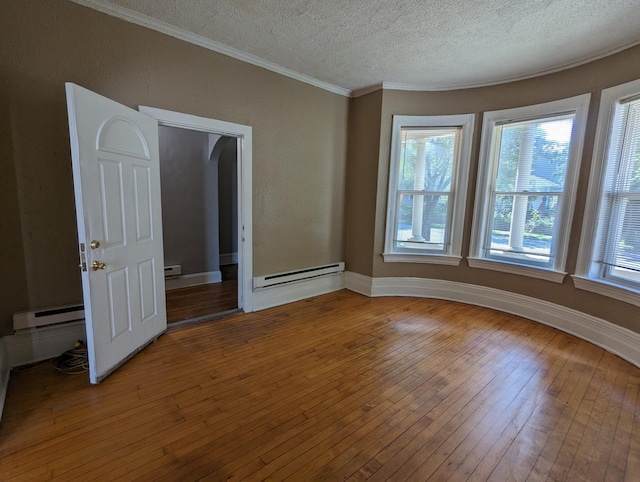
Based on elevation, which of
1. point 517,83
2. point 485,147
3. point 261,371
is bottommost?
point 261,371

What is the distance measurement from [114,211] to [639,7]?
406 cm

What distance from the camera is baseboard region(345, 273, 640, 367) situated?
2.75 m

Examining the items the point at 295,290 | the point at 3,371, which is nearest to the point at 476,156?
the point at 295,290

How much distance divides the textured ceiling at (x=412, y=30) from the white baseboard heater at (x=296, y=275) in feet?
7.93

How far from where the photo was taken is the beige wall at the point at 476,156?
2.84 metres

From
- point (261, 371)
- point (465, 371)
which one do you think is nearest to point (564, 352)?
point (465, 371)

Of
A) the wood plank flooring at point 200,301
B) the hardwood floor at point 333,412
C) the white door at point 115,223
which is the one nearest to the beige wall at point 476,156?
the hardwood floor at point 333,412

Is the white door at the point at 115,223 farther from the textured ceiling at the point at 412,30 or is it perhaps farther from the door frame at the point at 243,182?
the textured ceiling at the point at 412,30

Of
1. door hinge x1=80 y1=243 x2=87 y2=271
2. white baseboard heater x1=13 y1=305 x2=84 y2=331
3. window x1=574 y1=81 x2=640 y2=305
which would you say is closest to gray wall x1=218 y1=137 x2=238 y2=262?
white baseboard heater x1=13 y1=305 x2=84 y2=331

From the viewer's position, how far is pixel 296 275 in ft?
12.8

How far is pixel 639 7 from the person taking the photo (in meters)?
2.16

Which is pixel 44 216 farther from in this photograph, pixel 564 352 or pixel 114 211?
pixel 564 352

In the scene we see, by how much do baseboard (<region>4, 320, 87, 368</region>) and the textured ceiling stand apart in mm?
2531

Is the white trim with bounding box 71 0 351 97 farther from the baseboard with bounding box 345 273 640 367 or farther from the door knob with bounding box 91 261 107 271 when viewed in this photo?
the baseboard with bounding box 345 273 640 367
